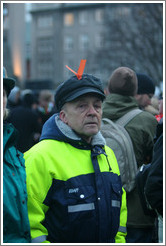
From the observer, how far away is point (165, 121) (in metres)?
2.34

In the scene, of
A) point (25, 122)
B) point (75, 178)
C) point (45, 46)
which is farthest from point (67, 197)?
point (45, 46)

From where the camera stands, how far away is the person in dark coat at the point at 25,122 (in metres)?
6.50

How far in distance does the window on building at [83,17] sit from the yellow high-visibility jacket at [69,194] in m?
54.7

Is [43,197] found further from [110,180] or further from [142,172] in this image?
[142,172]

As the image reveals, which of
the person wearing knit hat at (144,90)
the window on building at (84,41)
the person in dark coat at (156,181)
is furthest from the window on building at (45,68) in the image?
the person in dark coat at (156,181)

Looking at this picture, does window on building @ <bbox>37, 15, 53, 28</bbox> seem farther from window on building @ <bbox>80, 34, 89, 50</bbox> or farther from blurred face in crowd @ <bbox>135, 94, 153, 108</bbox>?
blurred face in crowd @ <bbox>135, 94, 153, 108</bbox>

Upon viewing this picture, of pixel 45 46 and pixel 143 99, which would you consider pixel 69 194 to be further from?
pixel 45 46

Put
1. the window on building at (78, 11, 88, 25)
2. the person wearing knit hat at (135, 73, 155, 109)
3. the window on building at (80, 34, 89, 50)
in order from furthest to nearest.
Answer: the window on building at (80, 34, 89, 50)
the window on building at (78, 11, 88, 25)
the person wearing knit hat at (135, 73, 155, 109)

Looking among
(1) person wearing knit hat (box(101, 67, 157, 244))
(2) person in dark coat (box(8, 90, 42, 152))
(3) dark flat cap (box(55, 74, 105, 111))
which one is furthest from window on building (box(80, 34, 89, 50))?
(3) dark flat cap (box(55, 74, 105, 111))

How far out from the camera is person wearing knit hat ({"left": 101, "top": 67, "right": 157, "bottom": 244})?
11.0ft

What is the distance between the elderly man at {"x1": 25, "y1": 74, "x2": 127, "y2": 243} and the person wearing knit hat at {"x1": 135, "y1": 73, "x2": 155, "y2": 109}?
187 cm

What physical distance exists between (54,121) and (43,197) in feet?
1.90

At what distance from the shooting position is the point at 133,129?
135 inches

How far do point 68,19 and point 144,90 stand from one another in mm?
54550
